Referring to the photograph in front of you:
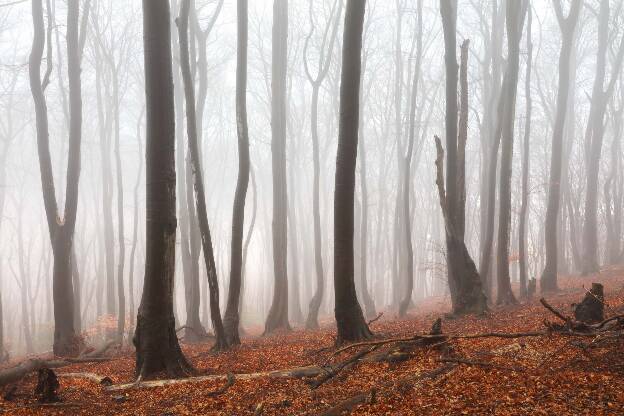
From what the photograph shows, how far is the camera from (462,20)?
25.4 meters

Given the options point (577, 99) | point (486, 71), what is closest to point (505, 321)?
point (486, 71)

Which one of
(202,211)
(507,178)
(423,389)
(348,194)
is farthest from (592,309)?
(202,211)

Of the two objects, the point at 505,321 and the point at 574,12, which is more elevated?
the point at 574,12

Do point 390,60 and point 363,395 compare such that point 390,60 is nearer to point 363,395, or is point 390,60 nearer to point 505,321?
point 505,321

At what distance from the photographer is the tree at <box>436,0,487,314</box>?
10969 millimetres

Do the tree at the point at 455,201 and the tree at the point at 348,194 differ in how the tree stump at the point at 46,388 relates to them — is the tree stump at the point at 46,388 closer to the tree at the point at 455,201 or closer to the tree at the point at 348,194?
the tree at the point at 348,194

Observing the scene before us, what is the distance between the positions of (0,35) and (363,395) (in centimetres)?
2554

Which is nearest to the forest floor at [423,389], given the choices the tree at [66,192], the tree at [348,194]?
the tree at [348,194]

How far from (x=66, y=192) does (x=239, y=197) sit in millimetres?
4526

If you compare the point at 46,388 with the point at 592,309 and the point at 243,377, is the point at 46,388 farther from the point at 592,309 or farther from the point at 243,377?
the point at 592,309

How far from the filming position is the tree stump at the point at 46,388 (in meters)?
5.77

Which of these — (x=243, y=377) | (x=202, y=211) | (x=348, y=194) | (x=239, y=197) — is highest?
(x=239, y=197)

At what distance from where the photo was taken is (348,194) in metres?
8.20

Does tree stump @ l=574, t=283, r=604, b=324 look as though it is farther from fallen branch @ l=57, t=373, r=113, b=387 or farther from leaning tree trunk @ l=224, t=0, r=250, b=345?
fallen branch @ l=57, t=373, r=113, b=387
